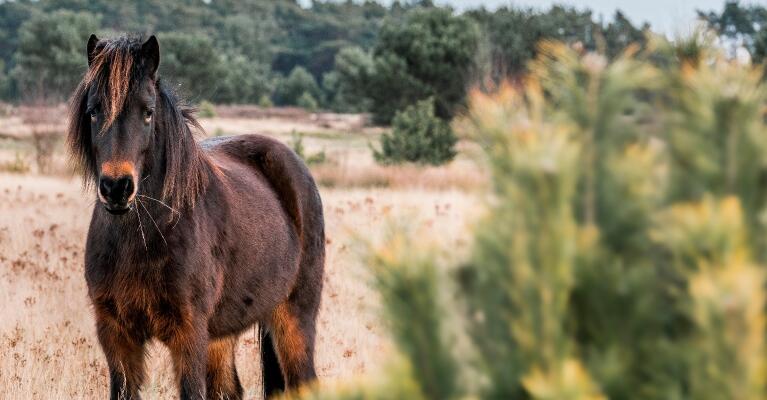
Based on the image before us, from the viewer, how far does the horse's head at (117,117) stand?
13.0 feet

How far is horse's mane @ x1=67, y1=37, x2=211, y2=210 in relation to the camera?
4152 millimetres

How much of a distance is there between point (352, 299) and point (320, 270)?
275cm

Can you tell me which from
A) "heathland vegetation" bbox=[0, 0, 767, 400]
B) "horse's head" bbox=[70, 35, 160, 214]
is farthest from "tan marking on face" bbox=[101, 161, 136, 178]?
"heathland vegetation" bbox=[0, 0, 767, 400]

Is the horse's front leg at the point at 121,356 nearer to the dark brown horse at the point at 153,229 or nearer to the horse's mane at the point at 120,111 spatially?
the dark brown horse at the point at 153,229

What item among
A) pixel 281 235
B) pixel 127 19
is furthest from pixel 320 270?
pixel 127 19

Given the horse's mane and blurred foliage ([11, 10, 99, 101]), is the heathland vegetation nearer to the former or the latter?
the horse's mane

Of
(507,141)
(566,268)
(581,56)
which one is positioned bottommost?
(566,268)

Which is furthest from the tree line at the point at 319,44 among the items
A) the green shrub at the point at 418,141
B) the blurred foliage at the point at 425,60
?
the green shrub at the point at 418,141

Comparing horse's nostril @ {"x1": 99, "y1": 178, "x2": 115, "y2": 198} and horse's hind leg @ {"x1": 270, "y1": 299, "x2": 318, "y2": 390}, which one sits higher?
horse's nostril @ {"x1": 99, "y1": 178, "x2": 115, "y2": 198}

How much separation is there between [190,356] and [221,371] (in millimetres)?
1278

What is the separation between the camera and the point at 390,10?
376 feet

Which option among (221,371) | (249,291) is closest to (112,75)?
(249,291)

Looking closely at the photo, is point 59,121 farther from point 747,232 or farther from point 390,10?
point 390,10

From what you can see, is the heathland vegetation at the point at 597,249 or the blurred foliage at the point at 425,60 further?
the blurred foliage at the point at 425,60
